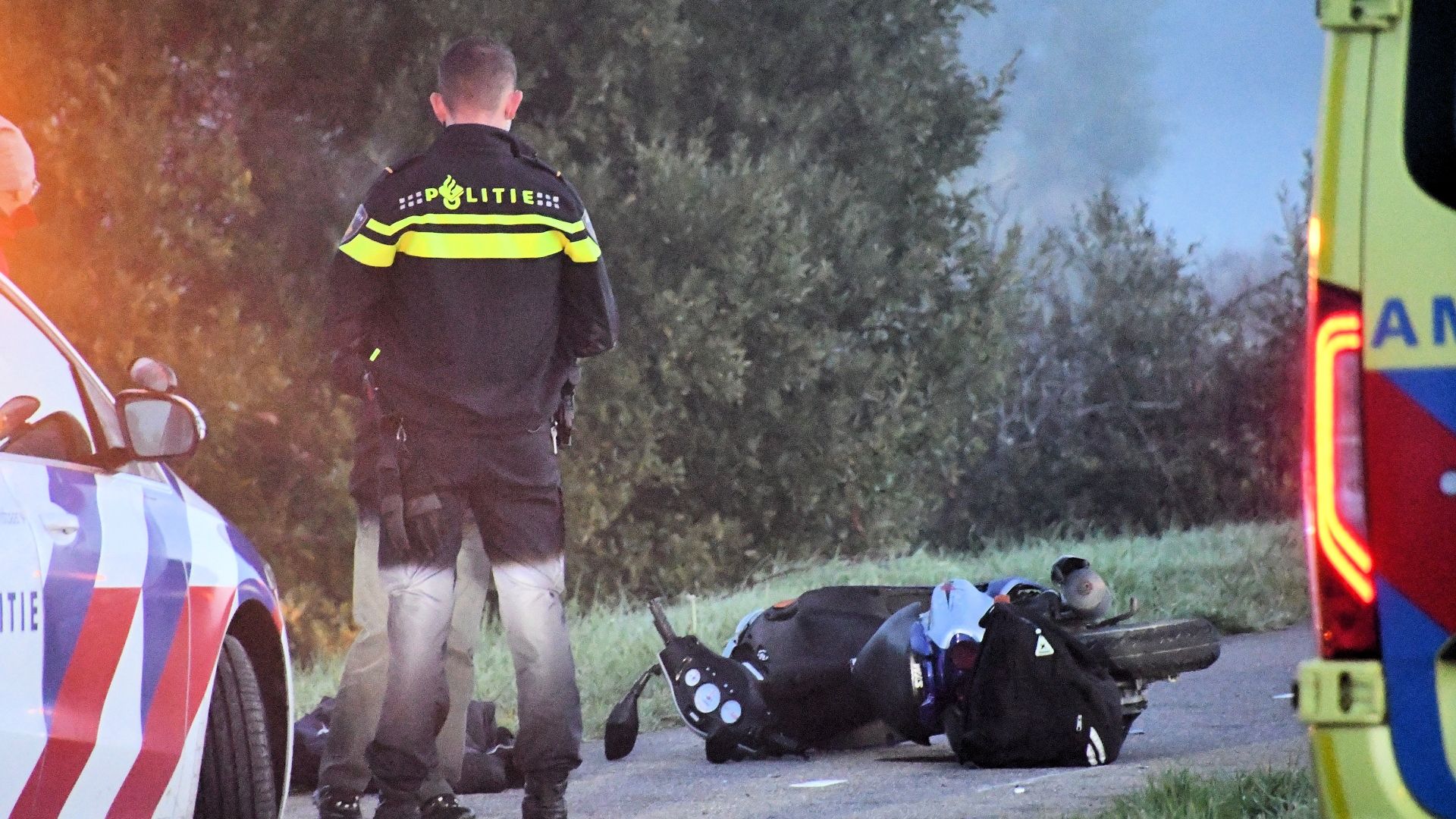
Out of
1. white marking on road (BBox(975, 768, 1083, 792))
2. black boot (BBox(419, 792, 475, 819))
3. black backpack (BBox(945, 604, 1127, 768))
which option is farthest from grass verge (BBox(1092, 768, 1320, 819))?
black boot (BBox(419, 792, 475, 819))

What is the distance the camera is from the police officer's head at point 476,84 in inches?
198

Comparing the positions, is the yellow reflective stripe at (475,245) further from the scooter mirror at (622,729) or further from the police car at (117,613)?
the scooter mirror at (622,729)

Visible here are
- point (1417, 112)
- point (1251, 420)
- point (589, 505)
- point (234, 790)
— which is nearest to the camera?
point (1417, 112)

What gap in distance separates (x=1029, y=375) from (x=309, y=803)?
16754 mm

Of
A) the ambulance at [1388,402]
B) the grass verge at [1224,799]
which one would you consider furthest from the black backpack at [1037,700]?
the ambulance at [1388,402]

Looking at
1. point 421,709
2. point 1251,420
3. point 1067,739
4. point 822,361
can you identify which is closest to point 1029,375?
point 1251,420

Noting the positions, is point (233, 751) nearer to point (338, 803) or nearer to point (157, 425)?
point (157, 425)

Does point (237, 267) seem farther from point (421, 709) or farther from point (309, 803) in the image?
point (421, 709)

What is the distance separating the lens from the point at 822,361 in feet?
48.2

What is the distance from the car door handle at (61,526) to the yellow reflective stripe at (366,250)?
156 centimetres

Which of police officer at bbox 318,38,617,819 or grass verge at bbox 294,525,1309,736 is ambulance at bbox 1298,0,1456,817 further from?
grass verge at bbox 294,525,1309,736

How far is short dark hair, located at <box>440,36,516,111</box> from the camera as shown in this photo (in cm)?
504

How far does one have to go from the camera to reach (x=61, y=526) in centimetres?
330

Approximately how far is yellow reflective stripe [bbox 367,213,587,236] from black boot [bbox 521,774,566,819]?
133 centimetres
